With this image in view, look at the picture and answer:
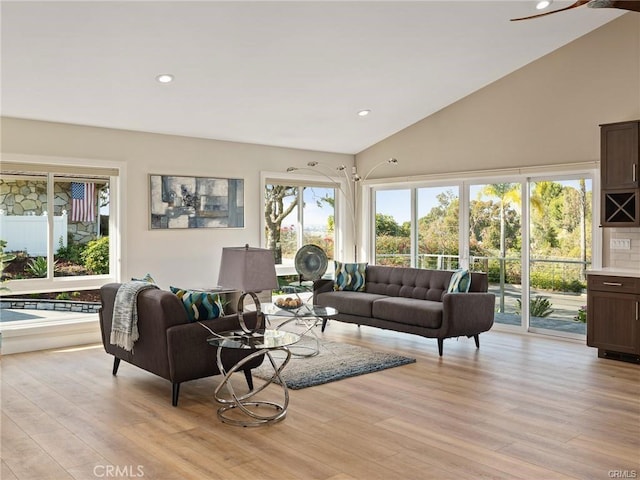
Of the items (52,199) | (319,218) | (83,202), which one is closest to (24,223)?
A: (52,199)

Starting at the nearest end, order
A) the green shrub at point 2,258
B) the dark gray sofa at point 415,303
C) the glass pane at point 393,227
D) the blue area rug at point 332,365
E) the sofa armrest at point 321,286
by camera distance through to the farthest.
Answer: the blue area rug at point 332,365 < the dark gray sofa at point 415,303 < the green shrub at point 2,258 < the sofa armrest at point 321,286 < the glass pane at point 393,227

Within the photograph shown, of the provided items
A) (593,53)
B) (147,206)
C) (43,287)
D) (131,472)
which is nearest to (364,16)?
(593,53)

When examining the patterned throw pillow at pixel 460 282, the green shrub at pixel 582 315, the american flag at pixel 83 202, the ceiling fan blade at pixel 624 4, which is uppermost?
the ceiling fan blade at pixel 624 4

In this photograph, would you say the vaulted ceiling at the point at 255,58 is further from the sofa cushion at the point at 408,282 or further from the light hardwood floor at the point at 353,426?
the light hardwood floor at the point at 353,426

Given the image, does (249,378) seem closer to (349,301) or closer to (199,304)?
(199,304)

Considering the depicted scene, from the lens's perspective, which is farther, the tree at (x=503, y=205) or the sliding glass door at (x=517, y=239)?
the tree at (x=503, y=205)

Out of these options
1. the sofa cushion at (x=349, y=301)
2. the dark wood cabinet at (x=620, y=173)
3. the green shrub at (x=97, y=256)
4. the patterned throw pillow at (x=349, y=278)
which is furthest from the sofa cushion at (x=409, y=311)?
the green shrub at (x=97, y=256)

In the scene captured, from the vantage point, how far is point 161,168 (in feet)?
22.2

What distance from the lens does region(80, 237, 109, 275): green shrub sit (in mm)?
6352

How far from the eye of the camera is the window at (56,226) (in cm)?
588

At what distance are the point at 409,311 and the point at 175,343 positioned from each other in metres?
2.63

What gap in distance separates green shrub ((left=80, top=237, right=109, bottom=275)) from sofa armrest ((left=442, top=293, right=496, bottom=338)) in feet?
12.0

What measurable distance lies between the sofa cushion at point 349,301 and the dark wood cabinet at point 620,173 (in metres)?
2.51

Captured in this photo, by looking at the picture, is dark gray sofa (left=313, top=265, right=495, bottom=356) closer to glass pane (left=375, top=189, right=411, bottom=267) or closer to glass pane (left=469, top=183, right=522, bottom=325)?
glass pane (left=469, top=183, right=522, bottom=325)
